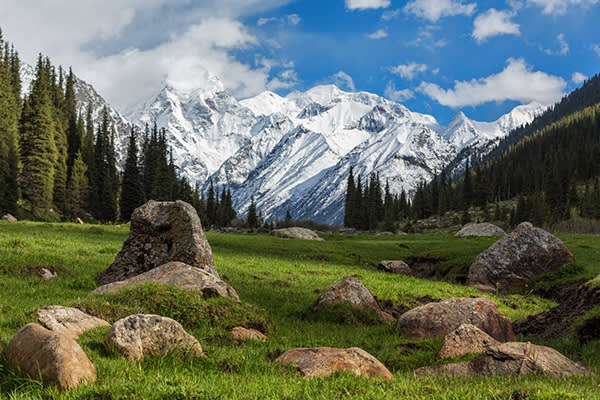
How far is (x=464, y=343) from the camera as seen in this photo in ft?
33.0

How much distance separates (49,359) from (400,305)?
1612cm

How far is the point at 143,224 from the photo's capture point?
19.9 m

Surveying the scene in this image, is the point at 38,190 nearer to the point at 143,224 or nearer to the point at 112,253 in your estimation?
the point at 112,253

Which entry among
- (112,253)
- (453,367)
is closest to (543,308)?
(453,367)

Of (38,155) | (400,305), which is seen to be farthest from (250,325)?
(38,155)

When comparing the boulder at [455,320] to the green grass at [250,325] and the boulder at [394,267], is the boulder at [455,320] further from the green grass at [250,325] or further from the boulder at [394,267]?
the boulder at [394,267]

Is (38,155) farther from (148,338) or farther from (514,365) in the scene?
(514,365)

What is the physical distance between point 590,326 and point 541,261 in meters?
17.0

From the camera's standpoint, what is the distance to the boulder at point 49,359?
235 inches

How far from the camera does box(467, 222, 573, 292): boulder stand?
27.4 meters

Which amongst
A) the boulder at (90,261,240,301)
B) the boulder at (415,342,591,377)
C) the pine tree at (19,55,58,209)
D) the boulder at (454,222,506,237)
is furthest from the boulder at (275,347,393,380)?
the pine tree at (19,55,58,209)

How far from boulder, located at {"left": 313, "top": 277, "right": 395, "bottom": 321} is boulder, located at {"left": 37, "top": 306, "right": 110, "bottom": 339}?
8.67m

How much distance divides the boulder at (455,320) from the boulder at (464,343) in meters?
3.13

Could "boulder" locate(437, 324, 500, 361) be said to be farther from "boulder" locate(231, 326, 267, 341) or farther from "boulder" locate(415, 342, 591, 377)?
"boulder" locate(231, 326, 267, 341)
